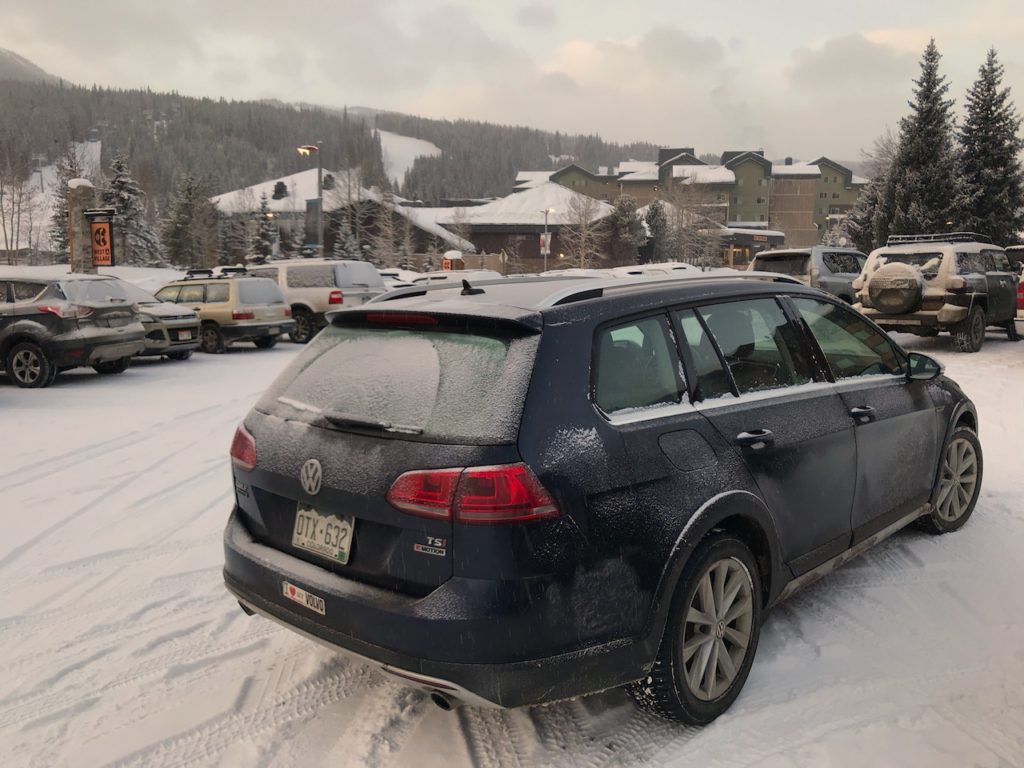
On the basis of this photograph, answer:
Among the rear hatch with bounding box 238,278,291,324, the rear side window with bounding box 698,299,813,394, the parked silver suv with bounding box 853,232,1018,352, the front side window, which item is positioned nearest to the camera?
the rear side window with bounding box 698,299,813,394

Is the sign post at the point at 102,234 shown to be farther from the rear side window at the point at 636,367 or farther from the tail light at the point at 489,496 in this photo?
the tail light at the point at 489,496

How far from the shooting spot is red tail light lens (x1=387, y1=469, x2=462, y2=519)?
2.46m

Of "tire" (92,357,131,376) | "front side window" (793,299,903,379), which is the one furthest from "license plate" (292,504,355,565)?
"tire" (92,357,131,376)

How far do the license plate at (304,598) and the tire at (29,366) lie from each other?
10.1m

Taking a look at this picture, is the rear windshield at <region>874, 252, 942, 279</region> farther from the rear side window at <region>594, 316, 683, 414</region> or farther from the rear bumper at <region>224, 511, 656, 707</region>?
the rear bumper at <region>224, 511, 656, 707</region>

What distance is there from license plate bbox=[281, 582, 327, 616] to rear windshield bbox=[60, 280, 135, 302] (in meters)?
10.3

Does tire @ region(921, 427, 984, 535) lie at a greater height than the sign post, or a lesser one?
lesser

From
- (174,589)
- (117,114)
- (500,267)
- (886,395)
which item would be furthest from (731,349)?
(117,114)

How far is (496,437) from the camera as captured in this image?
247 centimetres

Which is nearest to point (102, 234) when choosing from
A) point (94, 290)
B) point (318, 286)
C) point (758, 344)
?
point (318, 286)

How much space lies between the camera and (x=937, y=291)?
43.1 feet

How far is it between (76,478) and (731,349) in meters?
5.68

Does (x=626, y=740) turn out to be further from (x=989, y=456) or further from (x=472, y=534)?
(x=989, y=456)

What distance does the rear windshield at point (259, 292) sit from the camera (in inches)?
629
